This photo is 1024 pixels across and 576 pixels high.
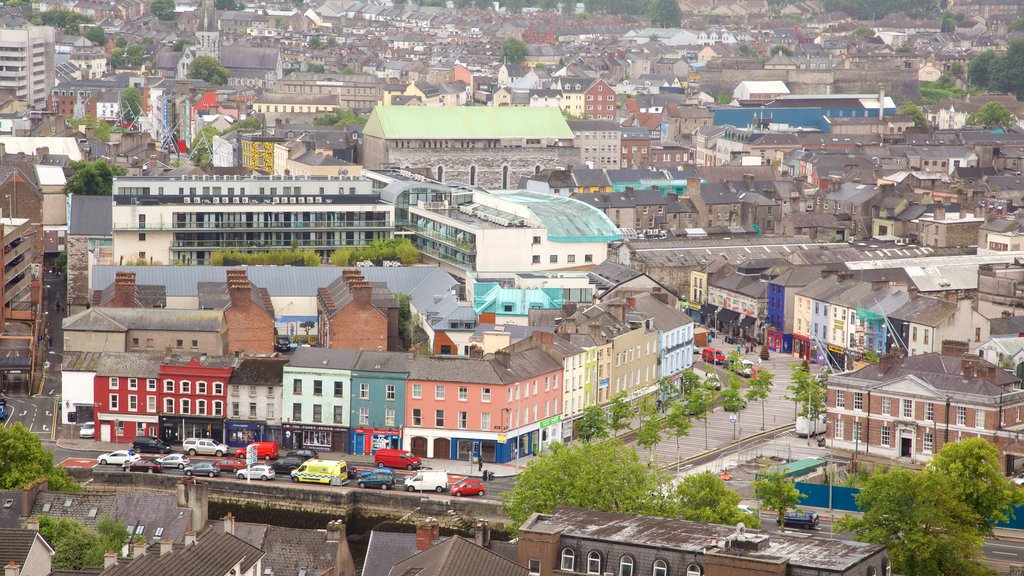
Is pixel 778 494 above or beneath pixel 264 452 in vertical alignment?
above

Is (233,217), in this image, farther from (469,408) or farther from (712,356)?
(469,408)

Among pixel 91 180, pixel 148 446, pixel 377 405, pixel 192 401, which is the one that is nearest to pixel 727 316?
pixel 377 405

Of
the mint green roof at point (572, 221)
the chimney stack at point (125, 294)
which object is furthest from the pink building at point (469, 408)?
the mint green roof at point (572, 221)

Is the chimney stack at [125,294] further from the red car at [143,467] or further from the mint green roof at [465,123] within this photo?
the mint green roof at [465,123]

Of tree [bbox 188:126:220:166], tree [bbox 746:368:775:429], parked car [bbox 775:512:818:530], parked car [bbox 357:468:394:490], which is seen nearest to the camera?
parked car [bbox 775:512:818:530]

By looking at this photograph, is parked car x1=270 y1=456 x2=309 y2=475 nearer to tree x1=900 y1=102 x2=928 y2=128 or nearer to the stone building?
the stone building

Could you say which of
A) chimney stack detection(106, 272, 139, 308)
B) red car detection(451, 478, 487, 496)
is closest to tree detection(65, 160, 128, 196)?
chimney stack detection(106, 272, 139, 308)
